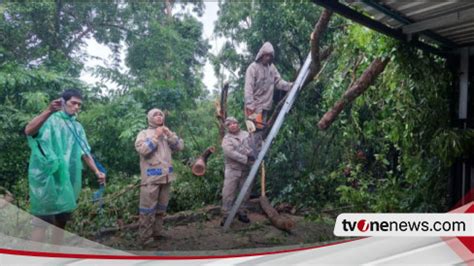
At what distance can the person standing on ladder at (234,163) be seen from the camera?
2.83 m

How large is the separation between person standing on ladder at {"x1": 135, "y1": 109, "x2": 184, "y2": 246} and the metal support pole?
524 mm

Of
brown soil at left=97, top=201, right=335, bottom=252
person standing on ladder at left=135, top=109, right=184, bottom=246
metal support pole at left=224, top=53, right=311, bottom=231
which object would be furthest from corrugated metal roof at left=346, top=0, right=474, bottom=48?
brown soil at left=97, top=201, right=335, bottom=252

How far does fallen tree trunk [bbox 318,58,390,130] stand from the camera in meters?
3.24

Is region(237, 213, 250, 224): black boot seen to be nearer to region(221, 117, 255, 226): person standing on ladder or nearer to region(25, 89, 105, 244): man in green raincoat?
region(221, 117, 255, 226): person standing on ladder

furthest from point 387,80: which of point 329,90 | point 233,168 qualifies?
point 233,168

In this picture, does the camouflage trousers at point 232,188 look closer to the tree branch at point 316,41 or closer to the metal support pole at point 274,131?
the metal support pole at point 274,131

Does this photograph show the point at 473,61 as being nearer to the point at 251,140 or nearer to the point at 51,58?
the point at 251,140

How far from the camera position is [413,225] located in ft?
9.16

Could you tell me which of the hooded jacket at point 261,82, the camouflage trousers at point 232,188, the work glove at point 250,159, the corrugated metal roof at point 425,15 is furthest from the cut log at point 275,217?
the corrugated metal roof at point 425,15

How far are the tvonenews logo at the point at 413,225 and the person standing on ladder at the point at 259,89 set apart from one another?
3.18 ft

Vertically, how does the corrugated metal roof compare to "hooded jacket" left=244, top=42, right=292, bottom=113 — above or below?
above

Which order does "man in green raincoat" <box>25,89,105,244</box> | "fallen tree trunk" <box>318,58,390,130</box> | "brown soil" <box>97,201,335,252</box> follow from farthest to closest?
"fallen tree trunk" <box>318,58,390,130</box> < "brown soil" <box>97,201,335,252</box> < "man in green raincoat" <box>25,89,105,244</box>

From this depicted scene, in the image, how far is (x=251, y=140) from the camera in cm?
293

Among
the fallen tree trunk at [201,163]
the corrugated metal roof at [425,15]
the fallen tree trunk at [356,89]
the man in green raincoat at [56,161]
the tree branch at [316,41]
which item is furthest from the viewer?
the fallen tree trunk at [356,89]
